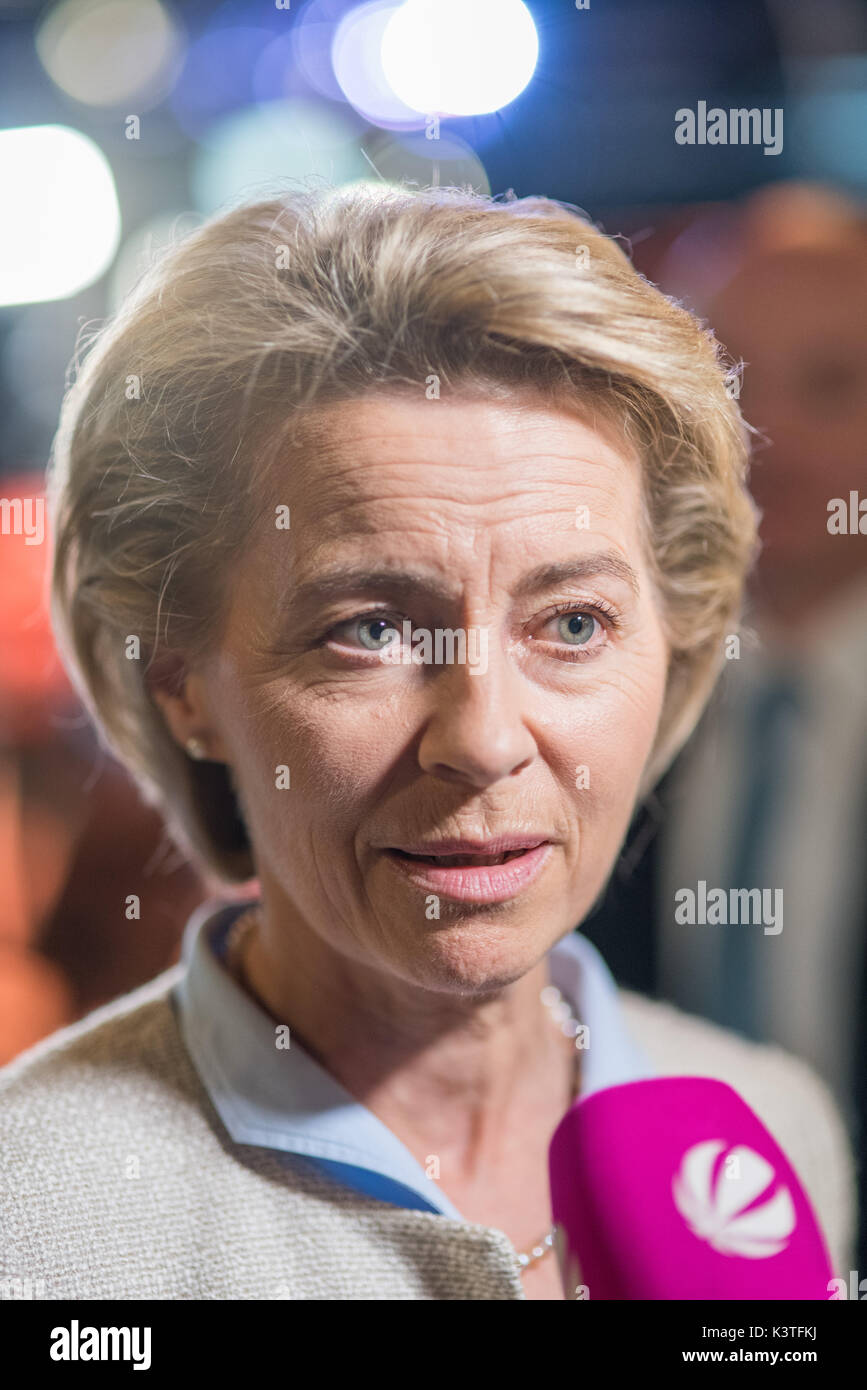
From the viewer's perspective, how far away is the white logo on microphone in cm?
90

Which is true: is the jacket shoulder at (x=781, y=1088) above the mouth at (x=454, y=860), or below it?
below

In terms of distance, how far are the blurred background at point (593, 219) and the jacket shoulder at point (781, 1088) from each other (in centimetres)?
2

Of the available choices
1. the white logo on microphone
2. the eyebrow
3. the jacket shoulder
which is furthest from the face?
the jacket shoulder

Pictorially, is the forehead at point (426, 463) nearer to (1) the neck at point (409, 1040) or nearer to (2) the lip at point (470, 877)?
(2) the lip at point (470, 877)

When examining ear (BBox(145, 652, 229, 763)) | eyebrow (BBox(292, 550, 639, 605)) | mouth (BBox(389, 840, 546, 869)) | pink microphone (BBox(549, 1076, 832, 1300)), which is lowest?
pink microphone (BBox(549, 1076, 832, 1300))

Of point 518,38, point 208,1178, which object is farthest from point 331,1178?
point 518,38

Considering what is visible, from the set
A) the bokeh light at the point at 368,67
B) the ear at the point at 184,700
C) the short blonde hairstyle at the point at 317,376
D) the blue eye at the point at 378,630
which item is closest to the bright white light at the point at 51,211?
the short blonde hairstyle at the point at 317,376

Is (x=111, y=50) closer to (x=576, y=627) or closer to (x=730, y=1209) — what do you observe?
(x=576, y=627)

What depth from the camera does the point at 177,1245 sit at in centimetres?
88

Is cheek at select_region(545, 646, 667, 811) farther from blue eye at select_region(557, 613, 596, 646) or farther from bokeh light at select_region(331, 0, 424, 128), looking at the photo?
bokeh light at select_region(331, 0, 424, 128)

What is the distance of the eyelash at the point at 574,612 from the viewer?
841 millimetres

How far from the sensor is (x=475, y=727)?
805 millimetres

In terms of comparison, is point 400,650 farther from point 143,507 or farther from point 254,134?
point 254,134

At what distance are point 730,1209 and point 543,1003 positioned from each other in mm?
256
